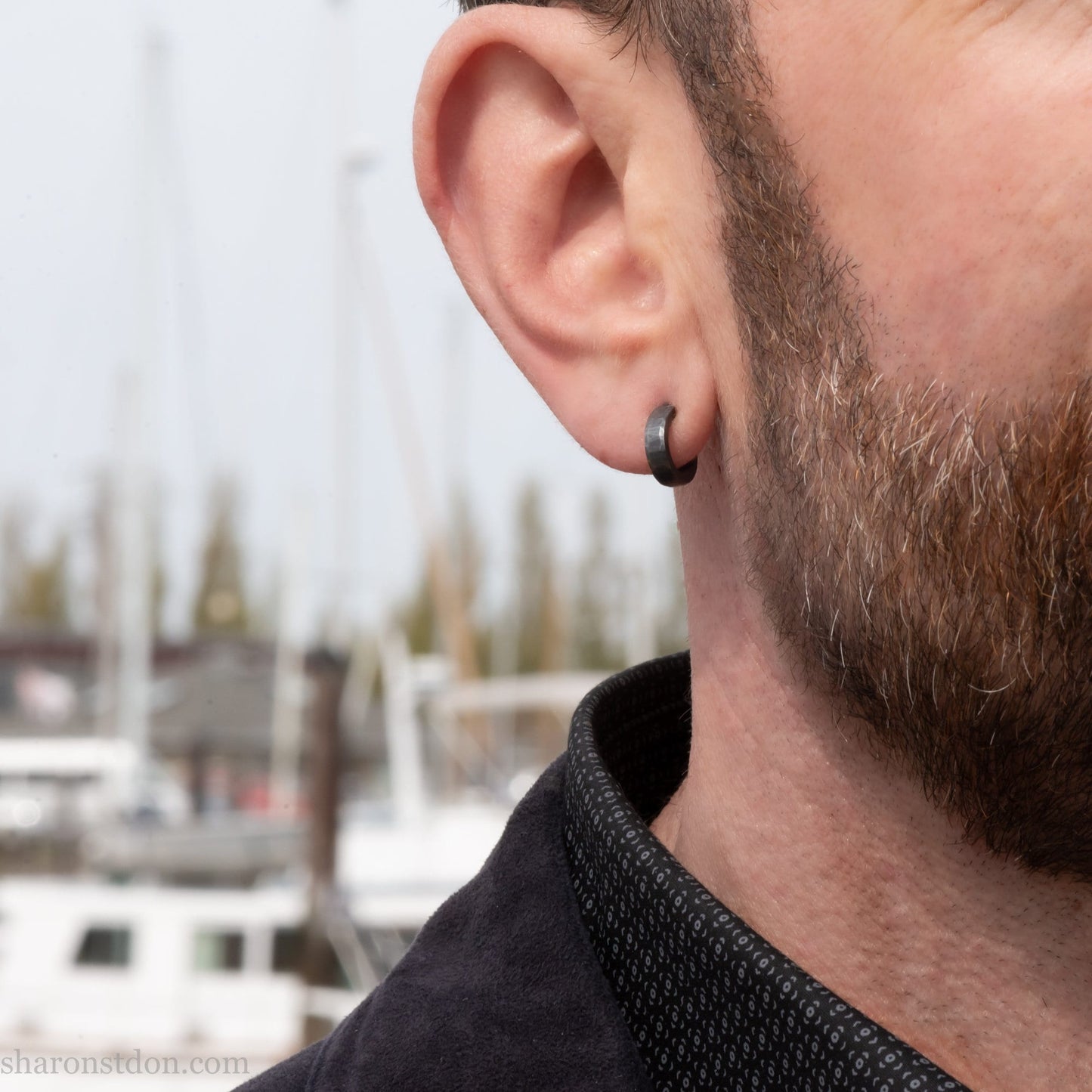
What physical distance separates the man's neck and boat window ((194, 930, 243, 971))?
10839 millimetres

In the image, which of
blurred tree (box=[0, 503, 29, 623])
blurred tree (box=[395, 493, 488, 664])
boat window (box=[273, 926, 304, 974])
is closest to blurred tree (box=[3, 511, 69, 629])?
blurred tree (box=[0, 503, 29, 623])

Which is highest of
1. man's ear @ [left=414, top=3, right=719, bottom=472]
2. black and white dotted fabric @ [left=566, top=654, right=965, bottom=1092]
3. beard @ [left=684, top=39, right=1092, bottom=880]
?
man's ear @ [left=414, top=3, right=719, bottom=472]

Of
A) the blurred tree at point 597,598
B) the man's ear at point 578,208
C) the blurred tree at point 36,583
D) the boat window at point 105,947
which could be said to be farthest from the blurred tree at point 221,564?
the man's ear at point 578,208

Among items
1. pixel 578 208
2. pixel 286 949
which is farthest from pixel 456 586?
pixel 578 208

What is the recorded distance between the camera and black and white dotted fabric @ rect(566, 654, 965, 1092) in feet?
3.55

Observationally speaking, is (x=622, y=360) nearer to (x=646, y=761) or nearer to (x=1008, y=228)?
(x=1008, y=228)

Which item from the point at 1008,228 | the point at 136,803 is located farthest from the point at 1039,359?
the point at 136,803

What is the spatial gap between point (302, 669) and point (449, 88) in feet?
50.1

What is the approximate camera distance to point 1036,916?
3.97 feet

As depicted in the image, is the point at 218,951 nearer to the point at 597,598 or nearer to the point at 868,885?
the point at 597,598

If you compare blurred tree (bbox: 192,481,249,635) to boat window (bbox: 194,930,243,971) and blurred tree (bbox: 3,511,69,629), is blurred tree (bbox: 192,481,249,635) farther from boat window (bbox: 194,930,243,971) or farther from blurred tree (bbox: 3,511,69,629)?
boat window (bbox: 194,930,243,971)

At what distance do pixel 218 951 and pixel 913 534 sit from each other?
11.6m

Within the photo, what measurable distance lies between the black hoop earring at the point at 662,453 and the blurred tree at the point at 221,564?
7.84 metres

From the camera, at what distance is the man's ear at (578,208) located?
1321 mm
